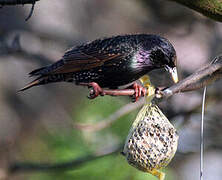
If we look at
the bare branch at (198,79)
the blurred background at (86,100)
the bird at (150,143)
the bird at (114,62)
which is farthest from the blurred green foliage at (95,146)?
the bare branch at (198,79)

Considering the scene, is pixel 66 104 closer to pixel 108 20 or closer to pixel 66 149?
pixel 108 20

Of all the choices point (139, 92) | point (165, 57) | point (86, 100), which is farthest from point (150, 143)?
point (86, 100)

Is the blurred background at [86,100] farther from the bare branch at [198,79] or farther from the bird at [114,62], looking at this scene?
the bare branch at [198,79]

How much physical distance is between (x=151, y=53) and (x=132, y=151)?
0.76 m

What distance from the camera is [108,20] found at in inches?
298

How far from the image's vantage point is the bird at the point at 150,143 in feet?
10.5

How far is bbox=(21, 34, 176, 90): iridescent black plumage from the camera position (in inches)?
145

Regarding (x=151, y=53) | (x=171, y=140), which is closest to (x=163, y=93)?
(x=171, y=140)

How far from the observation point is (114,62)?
374cm

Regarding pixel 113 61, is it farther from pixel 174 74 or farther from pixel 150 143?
pixel 150 143

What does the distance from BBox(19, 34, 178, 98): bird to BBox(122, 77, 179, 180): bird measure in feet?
1.20

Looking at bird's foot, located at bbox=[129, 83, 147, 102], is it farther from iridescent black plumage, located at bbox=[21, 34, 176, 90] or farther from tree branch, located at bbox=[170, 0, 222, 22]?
tree branch, located at bbox=[170, 0, 222, 22]

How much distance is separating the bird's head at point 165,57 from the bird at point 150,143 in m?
0.34

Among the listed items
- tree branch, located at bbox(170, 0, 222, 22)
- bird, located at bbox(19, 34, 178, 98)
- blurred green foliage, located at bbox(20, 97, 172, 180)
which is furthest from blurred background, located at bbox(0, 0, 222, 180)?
tree branch, located at bbox(170, 0, 222, 22)
